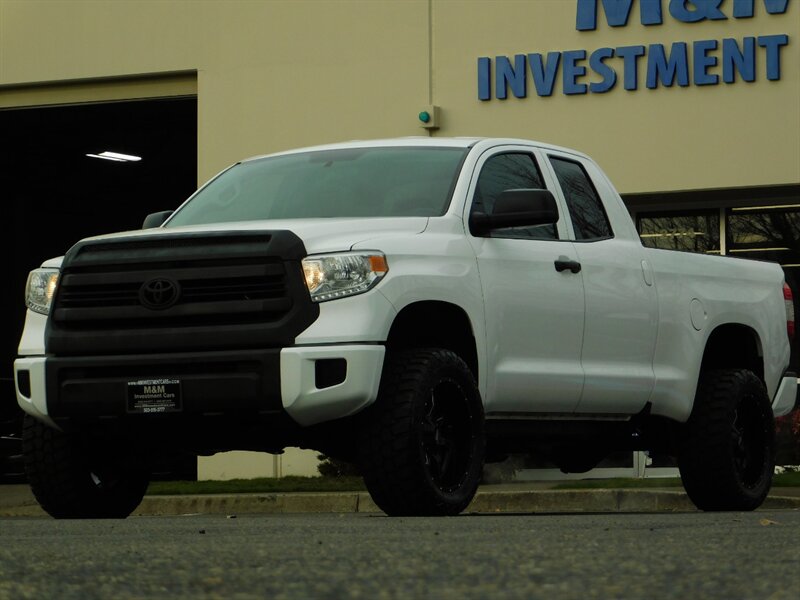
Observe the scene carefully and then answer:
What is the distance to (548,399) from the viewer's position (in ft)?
29.7

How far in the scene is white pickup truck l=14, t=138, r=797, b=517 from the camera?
7859 millimetres

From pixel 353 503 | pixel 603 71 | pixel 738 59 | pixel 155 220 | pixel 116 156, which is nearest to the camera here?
pixel 155 220

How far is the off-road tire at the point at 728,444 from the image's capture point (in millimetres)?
9961

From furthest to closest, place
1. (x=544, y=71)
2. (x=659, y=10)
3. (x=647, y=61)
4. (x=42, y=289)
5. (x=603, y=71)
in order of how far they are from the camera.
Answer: (x=544, y=71) → (x=603, y=71) → (x=647, y=61) → (x=659, y=10) → (x=42, y=289)

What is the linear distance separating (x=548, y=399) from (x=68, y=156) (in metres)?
22.6

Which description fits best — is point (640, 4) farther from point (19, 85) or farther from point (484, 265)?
point (484, 265)

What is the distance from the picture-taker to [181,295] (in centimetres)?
805

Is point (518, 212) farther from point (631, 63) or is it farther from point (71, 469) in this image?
point (631, 63)

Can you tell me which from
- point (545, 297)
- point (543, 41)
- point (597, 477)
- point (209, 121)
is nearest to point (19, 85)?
point (209, 121)

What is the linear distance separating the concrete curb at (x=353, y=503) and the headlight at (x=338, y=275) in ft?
24.1

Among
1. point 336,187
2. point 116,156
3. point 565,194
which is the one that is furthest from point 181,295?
point 116,156

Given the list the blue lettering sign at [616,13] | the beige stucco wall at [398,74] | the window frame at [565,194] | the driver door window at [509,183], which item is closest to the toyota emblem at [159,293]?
the driver door window at [509,183]

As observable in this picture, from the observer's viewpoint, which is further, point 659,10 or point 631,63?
point 631,63

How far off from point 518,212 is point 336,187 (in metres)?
1.14
